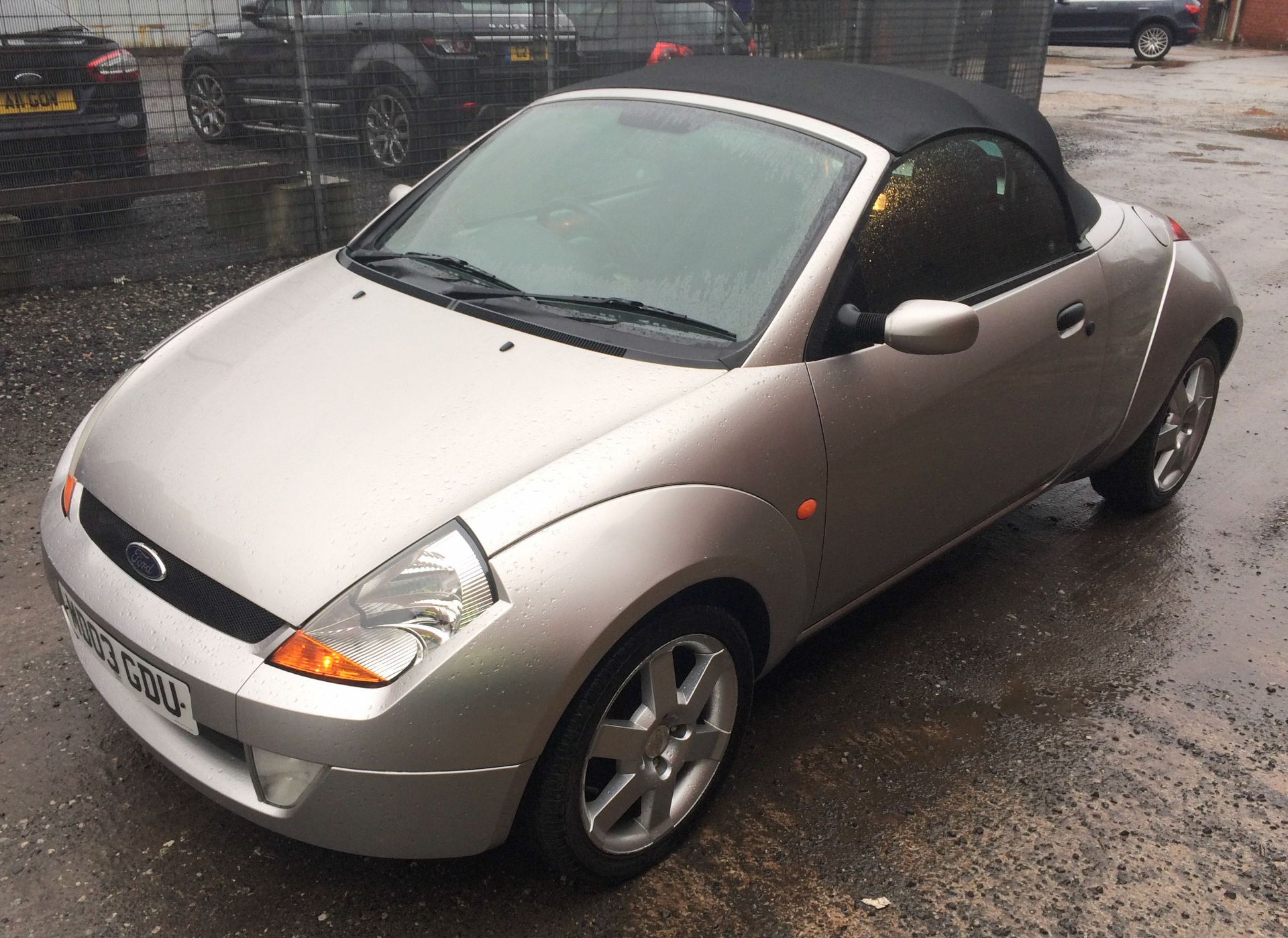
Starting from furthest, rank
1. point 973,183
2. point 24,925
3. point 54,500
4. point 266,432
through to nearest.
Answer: point 973,183 → point 54,500 → point 266,432 → point 24,925

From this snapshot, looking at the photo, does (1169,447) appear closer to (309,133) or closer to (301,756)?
(301,756)

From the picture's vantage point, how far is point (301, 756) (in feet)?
6.78

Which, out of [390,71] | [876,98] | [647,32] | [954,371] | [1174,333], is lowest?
[1174,333]

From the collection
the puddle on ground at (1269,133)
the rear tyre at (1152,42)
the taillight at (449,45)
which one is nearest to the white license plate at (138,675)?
the taillight at (449,45)

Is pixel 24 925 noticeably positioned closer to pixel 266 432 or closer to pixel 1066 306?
pixel 266 432

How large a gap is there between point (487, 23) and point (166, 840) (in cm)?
653

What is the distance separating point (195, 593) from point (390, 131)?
225 inches

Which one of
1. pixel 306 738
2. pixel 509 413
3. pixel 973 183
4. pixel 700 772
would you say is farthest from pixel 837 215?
pixel 306 738

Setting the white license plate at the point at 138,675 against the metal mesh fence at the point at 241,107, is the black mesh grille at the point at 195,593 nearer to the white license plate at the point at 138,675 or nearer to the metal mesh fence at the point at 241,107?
the white license plate at the point at 138,675

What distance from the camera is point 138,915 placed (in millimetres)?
2379

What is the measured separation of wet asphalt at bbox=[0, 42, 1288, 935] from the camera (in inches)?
97.0

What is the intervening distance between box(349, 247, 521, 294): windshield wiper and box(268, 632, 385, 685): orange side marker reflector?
121 cm

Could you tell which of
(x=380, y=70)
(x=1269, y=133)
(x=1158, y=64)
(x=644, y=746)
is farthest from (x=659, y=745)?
(x=1158, y=64)

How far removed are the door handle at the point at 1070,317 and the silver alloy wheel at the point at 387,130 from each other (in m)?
4.98
